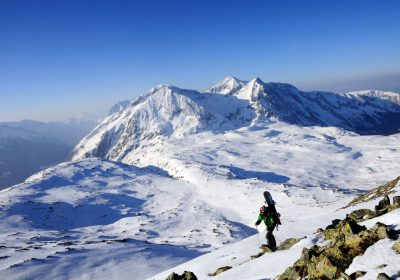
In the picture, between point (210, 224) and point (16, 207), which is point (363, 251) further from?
point (16, 207)

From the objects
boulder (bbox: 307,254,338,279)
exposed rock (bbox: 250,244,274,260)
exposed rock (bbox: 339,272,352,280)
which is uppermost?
exposed rock (bbox: 339,272,352,280)

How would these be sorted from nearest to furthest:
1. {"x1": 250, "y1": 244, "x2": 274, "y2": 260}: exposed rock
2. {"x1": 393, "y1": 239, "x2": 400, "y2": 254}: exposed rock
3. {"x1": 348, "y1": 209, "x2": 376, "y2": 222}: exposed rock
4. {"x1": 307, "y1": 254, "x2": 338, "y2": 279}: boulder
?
{"x1": 393, "y1": 239, "x2": 400, "y2": 254}: exposed rock, {"x1": 307, "y1": 254, "x2": 338, "y2": 279}: boulder, {"x1": 348, "y1": 209, "x2": 376, "y2": 222}: exposed rock, {"x1": 250, "y1": 244, "x2": 274, "y2": 260}: exposed rock

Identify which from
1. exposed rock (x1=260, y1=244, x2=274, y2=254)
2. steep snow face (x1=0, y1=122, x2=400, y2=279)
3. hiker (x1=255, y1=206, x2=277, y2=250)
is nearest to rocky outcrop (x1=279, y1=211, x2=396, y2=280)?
exposed rock (x1=260, y1=244, x2=274, y2=254)

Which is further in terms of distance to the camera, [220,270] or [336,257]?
[220,270]

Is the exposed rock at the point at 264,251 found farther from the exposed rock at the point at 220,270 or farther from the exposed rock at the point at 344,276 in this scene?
the exposed rock at the point at 344,276

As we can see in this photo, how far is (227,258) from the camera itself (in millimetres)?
21375

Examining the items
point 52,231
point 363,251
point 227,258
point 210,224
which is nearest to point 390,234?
point 363,251

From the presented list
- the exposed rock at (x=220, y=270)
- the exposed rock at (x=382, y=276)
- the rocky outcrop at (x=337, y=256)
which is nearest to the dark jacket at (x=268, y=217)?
the exposed rock at (x=220, y=270)

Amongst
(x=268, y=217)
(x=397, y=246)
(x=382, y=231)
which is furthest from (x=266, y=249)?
(x=397, y=246)

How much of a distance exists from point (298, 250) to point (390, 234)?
16.3 feet

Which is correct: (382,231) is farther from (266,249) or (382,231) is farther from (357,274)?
(266,249)

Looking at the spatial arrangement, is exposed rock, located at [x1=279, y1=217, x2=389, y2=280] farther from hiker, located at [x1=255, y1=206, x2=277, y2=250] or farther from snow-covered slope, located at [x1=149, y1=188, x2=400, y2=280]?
hiker, located at [x1=255, y1=206, x2=277, y2=250]

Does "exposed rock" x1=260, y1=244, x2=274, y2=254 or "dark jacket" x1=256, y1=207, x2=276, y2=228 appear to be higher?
"dark jacket" x1=256, y1=207, x2=276, y2=228

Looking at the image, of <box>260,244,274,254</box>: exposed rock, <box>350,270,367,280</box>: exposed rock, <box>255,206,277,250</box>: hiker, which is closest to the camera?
<box>350,270,367,280</box>: exposed rock
